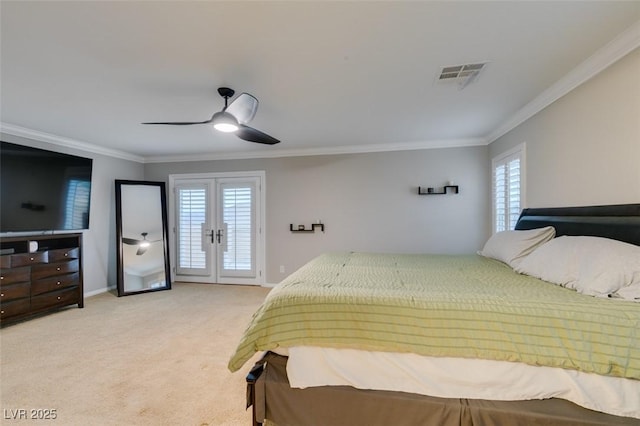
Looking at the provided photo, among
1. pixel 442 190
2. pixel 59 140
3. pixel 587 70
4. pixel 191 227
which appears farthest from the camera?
pixel 191 227

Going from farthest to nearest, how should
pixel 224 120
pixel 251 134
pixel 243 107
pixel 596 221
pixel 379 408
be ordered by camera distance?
pixel 251 134 < pixel 243 107 < pixel 224 120 < pixel 596 221 < pixel 379 408

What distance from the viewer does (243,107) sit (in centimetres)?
235

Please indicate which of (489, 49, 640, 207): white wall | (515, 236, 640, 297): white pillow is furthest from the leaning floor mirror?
(489, 49, 640, 207): white wall

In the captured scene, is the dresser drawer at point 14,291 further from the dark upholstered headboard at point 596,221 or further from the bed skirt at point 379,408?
the dark upholstered headboard at point 596,221

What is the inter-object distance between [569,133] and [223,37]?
9.50ft

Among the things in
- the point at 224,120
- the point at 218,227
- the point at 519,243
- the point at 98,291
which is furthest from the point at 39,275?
A: the point at 519,243

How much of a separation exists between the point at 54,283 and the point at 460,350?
4699 millimetres

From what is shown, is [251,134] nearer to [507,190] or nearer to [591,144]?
[591,144]

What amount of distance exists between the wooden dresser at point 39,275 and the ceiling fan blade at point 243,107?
310 cm

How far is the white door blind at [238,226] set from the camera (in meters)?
4.84

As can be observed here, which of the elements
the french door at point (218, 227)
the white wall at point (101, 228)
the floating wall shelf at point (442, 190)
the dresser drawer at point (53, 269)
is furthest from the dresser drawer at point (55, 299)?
the floating wall shelf at point (442, 190)

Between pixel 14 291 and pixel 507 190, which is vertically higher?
pixel 507 190

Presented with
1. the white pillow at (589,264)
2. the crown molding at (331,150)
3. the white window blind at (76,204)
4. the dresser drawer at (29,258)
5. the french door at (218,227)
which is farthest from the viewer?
the french door at (218,227)

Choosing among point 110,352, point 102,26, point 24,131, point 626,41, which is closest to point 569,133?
point 626,41
